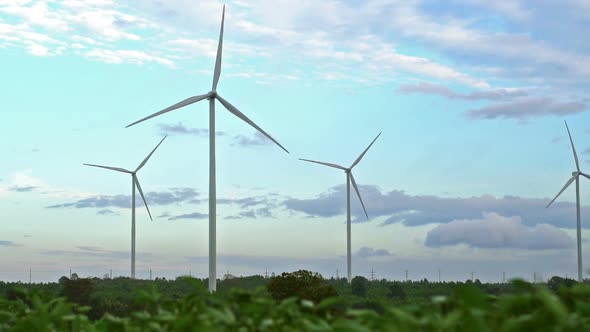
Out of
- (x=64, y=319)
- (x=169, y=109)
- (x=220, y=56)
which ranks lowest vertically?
(x=64, y=319)

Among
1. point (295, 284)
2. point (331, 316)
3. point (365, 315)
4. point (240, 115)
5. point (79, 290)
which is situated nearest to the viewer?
point (365, 315)

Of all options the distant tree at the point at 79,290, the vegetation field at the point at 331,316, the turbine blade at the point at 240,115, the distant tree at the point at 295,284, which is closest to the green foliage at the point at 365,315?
the vegetation field at the point at 331,316

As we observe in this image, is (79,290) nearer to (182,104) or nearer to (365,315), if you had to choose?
(182,104)

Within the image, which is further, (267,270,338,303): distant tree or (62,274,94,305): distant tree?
(62,274,94,305): distant tree

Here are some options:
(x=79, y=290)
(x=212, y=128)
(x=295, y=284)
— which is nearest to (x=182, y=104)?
(x=212, y=128)

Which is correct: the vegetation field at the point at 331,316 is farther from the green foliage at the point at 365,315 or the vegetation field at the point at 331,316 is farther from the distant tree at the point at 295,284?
the distant tree at the point at 295,284

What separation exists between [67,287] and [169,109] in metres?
18.2

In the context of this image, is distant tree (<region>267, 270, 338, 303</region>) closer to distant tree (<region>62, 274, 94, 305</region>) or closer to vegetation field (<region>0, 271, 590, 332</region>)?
distant tree (<region>62, 274, 94, 305</region>)

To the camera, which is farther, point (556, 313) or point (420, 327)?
point (420, 327)

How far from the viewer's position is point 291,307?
23.1 ft

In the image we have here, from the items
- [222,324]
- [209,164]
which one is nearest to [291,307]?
[222,324]

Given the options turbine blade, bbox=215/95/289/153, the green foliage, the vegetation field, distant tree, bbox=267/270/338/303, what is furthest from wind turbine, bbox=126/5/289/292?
the green foliage

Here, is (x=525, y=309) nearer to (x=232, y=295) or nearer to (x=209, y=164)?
(x=232, y=295)

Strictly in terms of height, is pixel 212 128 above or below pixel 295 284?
above
